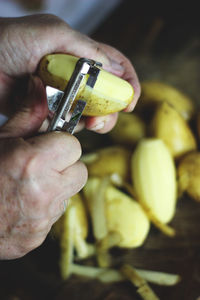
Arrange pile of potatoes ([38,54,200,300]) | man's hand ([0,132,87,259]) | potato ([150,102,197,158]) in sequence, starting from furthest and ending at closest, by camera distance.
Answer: potato ([150,102,197,158])
pile of potatoes ([38,54,200,300])
man's hand ([0,132,87,259])

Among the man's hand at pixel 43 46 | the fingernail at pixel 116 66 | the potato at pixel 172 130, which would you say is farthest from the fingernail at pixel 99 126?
the potato at pixel 172 130

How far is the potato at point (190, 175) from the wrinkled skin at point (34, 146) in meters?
0.22

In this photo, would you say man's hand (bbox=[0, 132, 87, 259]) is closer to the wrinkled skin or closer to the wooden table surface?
the wrinkled skin

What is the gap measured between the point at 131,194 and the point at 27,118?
37cm

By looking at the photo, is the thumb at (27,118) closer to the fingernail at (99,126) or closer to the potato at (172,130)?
the fingernail at (99,126)

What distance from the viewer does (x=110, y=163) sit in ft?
2.54

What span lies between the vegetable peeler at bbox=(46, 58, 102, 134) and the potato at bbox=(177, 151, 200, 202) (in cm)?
39

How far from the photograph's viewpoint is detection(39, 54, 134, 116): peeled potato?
0.46 m

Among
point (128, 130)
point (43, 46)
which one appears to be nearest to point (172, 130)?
point (128, 130)

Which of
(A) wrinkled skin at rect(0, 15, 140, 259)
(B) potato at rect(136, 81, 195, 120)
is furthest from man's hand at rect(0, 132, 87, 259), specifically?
(B) potato at rect(136, 81, 195, 120)

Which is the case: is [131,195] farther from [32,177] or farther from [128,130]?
[32,177]

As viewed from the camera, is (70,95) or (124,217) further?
(124,217)

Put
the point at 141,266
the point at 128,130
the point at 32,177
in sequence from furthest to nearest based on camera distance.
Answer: the point at 128,130, the point at 141,266, the point at 32,177

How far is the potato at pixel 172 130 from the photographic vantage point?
2.56 ft
